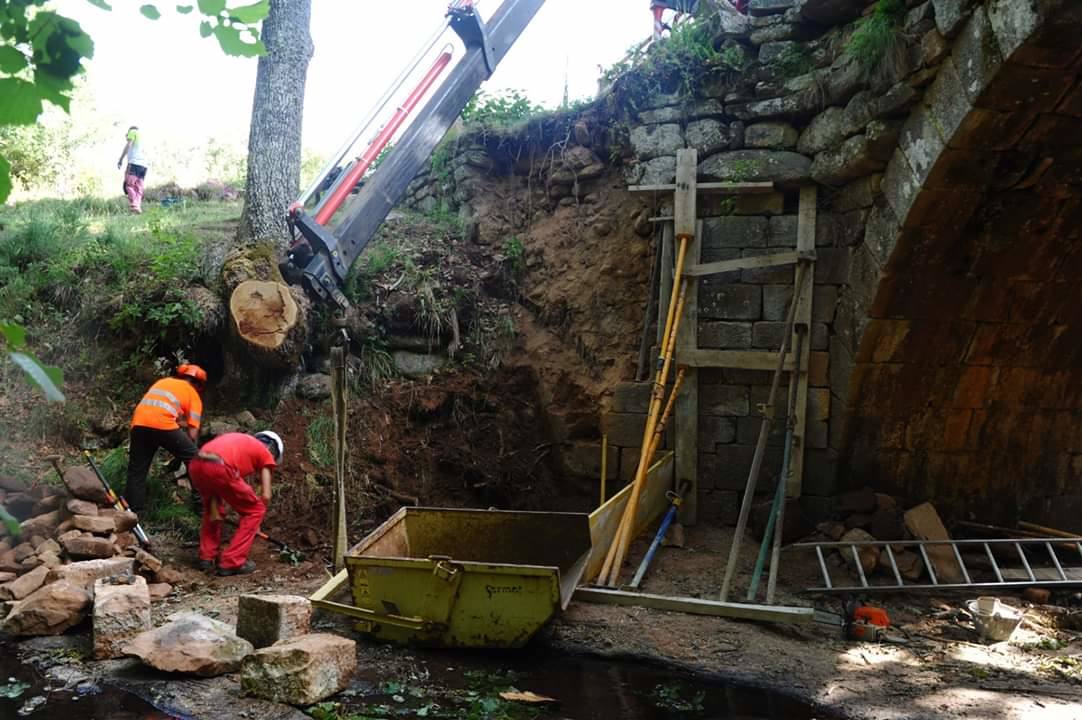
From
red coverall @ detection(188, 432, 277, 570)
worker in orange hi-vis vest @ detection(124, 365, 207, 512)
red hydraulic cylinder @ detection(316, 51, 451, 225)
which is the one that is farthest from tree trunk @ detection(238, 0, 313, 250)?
red coverall @ detection(188, 432, 277, 570)

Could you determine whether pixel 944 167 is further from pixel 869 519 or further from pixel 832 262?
pixel 869 519

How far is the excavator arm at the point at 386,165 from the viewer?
24.6 feet

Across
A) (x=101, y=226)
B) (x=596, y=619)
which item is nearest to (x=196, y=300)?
(x=101, y=226)

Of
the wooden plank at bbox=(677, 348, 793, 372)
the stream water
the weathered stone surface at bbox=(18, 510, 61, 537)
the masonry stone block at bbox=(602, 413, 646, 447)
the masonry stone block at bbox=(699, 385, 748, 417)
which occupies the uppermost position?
the wooden plank at bbox=(677, 348, 793, 372)

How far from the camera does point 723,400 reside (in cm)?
711

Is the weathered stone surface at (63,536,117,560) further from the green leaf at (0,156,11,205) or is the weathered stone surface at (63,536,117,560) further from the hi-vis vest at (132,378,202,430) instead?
the green leaf at (0,156,11,205)

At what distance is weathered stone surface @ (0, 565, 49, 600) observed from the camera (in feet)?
18.3

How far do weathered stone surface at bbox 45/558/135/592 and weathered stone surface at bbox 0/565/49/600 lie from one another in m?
0.06

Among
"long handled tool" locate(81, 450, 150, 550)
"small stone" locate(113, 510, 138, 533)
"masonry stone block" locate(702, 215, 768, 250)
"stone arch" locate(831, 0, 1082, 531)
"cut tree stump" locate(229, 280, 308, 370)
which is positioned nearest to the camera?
"stone arch" locate(831, 0, 1082, 531)

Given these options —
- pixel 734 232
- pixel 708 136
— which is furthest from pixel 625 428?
pixel 708 136

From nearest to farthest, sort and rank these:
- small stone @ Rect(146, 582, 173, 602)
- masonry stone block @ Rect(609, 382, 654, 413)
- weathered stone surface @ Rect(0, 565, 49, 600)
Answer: weathered stone surface @ Rect(0, 565, 49, 600), small stone @ Rect(146, 582, 173, 602), masonry stone block @ Rect(609, 382, 654, 413)

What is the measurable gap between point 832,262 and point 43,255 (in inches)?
308

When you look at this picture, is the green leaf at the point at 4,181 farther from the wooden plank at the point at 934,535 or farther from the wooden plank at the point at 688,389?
the wooden plank at the point at 934,535

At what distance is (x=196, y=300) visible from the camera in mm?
7703
